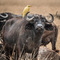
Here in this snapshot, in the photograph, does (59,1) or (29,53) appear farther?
(59,1)

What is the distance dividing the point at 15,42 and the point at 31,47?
0.80 meters

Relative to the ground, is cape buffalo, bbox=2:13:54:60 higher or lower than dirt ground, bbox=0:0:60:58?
higher

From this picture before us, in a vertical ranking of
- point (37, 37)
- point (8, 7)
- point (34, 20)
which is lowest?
point (8, 7)

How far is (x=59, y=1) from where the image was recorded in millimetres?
29109

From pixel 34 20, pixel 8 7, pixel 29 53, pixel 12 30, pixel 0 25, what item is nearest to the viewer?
pixel 34 20

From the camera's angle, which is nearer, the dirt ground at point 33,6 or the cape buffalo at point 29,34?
the cape buffalo at point 29,34

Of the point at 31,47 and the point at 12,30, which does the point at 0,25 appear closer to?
the point at 12,30

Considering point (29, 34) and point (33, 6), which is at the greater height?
point (29, 34)

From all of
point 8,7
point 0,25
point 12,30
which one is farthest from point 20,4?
point 12,30

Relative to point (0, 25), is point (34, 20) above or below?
above

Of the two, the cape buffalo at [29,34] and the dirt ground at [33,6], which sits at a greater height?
the cape buffalo at [29,34]

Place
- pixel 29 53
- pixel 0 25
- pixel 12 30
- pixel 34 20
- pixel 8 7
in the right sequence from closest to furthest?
pixel 34 20, pixel 29 53, pixel 12 30, pixel 0 25, pixel 8 7

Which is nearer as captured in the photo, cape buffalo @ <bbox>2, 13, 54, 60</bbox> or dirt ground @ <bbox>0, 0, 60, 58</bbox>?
cape buffalo @ <bbox>2, 13, 54, 60</bbox>

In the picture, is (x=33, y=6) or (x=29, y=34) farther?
(x=33, y=6)
